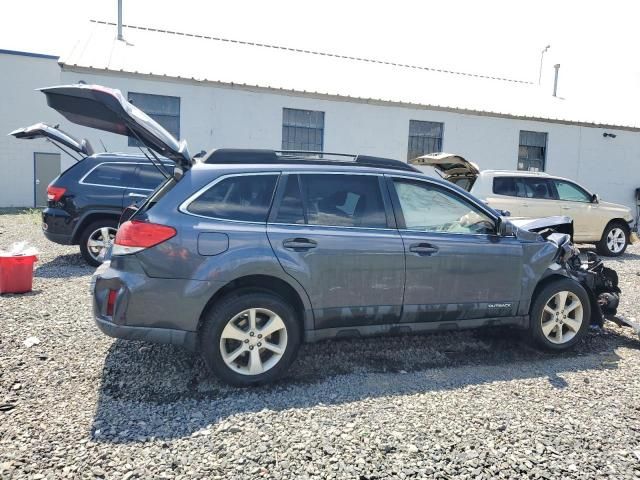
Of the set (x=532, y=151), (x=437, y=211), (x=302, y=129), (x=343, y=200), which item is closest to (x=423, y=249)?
(x=437, y=211)

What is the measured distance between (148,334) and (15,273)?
11.6 ft


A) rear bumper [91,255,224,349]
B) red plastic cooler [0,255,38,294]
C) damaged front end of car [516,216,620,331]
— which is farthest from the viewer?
red plastic cooler [0,255,38,294]

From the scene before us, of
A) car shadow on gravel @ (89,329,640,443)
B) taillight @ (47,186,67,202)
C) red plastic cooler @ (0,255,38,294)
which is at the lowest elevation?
car shadow on gravel @ (89,329,640,443)

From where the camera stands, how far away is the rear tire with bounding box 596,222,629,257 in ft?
36.1

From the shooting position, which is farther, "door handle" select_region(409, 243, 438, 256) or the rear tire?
the rear tire

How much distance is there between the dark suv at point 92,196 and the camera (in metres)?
7.64

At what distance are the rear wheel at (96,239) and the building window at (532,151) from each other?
14048 millimetres

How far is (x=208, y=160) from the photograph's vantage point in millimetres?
3947

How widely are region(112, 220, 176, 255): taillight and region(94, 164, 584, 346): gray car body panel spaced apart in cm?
4

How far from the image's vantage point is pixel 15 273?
601cm

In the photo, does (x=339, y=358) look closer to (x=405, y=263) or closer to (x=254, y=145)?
(x=405, y=263)

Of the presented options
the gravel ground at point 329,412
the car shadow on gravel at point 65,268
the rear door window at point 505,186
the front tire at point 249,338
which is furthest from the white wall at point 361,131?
the front tire at point 249,338

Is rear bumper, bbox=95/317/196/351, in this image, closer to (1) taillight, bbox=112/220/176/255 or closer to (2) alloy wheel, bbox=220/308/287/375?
(2) alloy wheel, bbox=220/308/287/375

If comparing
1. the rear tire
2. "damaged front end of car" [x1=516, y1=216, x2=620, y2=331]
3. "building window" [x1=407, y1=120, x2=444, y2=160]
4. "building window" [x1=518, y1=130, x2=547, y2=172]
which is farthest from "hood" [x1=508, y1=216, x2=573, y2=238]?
"building window" [x1=518, y1=130, x2=547, y2=172]
